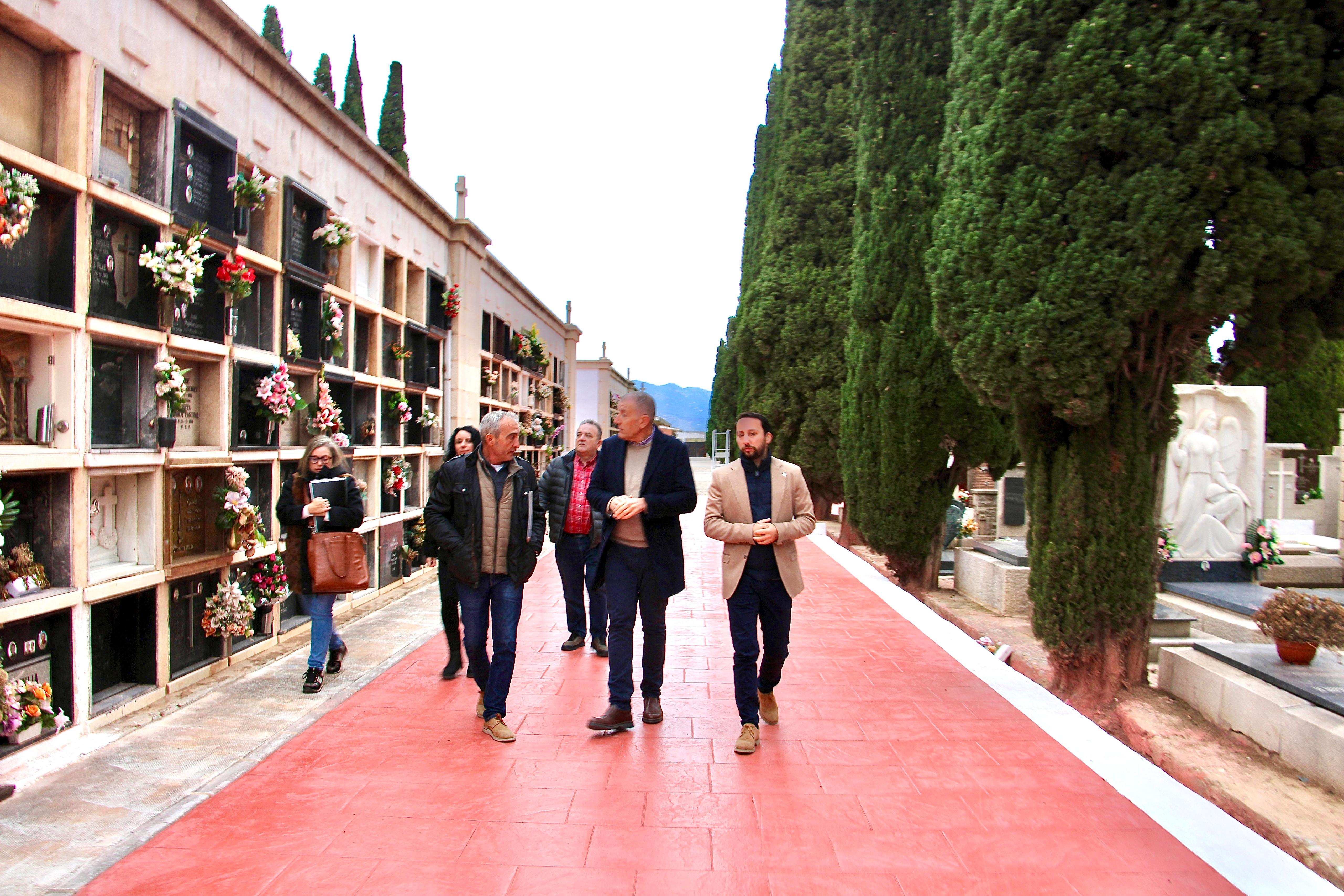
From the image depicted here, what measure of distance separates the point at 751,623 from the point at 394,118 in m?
11.2

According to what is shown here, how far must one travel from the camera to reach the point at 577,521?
5125mm

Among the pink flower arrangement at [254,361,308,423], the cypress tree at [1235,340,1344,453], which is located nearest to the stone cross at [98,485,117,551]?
the pink flower arrangement at [254,361,308,423]

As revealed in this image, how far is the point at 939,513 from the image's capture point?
342 inches

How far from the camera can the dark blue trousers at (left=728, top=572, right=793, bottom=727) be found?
11.8ft

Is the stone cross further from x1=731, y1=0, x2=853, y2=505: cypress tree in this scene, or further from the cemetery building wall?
x1=731, y1=0, x2=853, y2=505: cypress tree

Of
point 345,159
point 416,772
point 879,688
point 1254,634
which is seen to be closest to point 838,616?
point 879,688

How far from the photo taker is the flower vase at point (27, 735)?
119 inches

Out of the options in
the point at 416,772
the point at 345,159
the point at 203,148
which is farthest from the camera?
the point at 345,159

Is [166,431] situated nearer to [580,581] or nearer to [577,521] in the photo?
[577,521]

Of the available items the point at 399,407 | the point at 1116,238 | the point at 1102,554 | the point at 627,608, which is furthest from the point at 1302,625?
the point at 399,407

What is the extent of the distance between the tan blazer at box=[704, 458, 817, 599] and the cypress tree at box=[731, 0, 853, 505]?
32.0 feet

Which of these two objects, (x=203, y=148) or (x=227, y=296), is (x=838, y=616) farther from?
(x=203, y=148)

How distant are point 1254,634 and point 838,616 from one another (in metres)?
3.25

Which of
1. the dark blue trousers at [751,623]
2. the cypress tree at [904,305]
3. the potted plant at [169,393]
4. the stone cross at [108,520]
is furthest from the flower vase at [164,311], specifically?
the cypress tree at [904,305]
